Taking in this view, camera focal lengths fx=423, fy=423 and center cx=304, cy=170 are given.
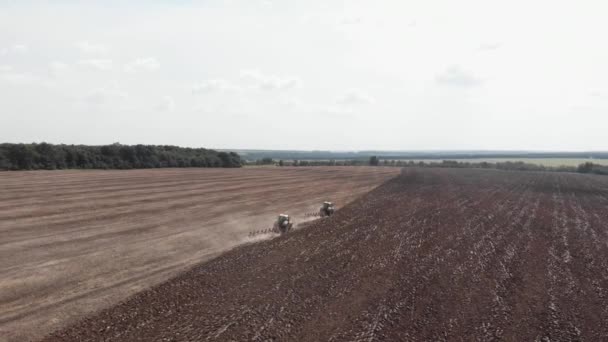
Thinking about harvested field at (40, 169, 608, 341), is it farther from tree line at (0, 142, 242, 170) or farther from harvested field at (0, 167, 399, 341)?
tree line at (0, 142, 242, 170)

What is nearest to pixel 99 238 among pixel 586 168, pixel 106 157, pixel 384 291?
pixel 384 291

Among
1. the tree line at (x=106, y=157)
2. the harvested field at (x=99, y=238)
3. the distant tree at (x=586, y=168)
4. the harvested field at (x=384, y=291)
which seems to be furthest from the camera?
the distant tree at (x=586, y=168)

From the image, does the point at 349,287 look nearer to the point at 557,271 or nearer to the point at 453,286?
the point at 453,286

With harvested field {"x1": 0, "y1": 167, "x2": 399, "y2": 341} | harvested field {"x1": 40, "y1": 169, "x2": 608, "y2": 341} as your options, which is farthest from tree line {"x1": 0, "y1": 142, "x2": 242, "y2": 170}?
harvested field {"x1": 40, "y1": 169, "x2": 608, "y2": 341}

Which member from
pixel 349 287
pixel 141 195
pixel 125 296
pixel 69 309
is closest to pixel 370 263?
pixel 349 287

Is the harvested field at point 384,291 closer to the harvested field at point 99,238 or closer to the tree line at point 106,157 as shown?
the harvested field at point 99,238

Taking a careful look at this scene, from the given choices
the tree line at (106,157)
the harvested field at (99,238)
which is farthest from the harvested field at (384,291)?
the tree line at (106,157)
